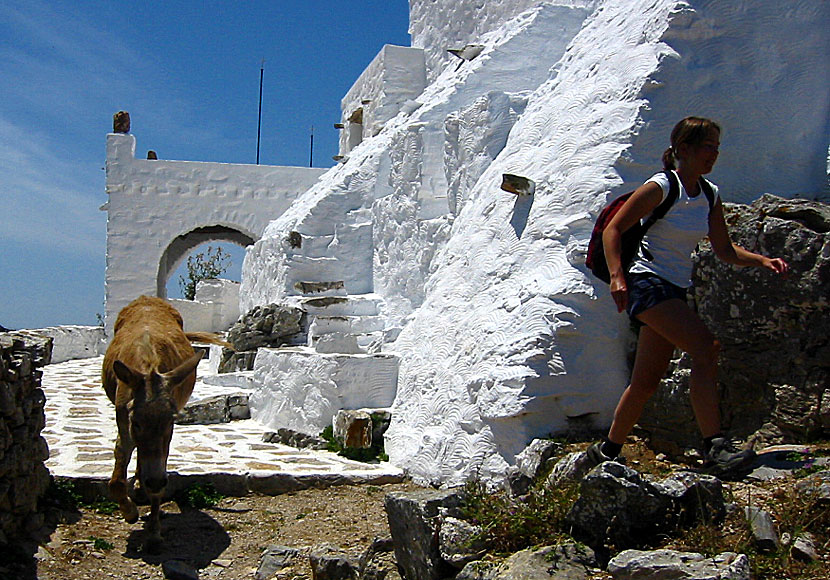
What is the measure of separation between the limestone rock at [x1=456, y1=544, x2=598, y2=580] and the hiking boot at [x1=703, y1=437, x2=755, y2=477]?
2.60 feet

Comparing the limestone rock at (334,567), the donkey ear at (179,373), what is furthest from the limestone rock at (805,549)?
the donkey ear at (179,373)

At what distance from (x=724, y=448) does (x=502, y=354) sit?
2084 millimetres

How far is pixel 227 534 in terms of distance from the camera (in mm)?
5148

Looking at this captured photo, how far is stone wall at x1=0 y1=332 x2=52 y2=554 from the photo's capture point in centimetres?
438

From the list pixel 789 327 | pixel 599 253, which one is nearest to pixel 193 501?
pixel 599 253

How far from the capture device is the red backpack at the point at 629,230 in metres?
3.41

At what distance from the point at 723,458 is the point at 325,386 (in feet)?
15.4

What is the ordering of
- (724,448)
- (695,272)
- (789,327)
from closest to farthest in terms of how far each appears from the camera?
→ (724,448)
(789,327)
(695,272)

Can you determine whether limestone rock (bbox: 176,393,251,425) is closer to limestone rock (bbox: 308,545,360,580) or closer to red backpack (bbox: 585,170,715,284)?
limestone rock (bbox: 308,545,360,580)

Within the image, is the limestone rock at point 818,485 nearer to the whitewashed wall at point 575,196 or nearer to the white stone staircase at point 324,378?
the whitewashed wall at point 575,196

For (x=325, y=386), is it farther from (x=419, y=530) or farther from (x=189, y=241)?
(x=189, y=241)

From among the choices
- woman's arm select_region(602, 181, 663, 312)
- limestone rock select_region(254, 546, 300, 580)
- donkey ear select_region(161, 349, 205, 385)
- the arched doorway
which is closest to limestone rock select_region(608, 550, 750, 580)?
woman's arm select_region(602, 181, 663, 312)

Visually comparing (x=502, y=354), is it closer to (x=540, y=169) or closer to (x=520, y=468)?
(x=520, y=468)

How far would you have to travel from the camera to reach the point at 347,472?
245 inches
